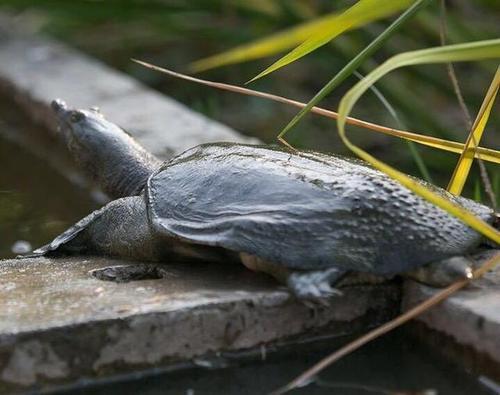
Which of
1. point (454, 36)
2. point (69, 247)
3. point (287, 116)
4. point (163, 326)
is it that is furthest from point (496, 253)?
point (287, 116)

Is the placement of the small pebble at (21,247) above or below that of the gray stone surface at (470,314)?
below

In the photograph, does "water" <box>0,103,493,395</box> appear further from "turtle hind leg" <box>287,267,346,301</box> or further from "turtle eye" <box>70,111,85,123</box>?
"turtle eye" <box>70,111,85,123</box>

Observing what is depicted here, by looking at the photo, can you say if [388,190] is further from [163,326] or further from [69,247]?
[69,247]

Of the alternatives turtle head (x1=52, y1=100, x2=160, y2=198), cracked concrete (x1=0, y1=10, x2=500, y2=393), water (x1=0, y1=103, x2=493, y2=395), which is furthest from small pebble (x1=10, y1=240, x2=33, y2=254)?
water (x1=0, y1=103, x2=493, y2=395)

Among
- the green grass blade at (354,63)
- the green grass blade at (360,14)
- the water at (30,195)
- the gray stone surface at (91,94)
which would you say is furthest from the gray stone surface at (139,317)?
the gray stone surface at (91,94)

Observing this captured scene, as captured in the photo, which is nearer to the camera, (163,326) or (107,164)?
(163,326)

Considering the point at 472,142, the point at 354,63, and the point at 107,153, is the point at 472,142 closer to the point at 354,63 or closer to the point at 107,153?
A: the point at 354,63

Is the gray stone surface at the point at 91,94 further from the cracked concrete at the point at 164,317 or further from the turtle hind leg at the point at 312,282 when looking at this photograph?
the turtle hind leg at the point at 312,282
